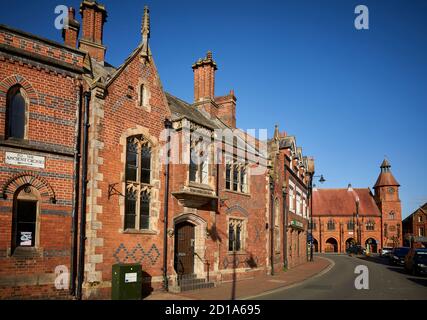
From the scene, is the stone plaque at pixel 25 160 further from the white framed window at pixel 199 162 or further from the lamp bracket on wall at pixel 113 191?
the white framed window at pixel 199 162

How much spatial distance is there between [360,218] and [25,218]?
7266 cm

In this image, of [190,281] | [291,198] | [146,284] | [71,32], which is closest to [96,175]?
[146,284]

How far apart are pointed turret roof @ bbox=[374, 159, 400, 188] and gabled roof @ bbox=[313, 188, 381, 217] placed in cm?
309

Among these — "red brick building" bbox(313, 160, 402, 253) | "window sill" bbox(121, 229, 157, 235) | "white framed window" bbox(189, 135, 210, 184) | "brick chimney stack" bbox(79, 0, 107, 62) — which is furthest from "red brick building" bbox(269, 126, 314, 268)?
"red brick building" bbox(313, 160, 402, 253)

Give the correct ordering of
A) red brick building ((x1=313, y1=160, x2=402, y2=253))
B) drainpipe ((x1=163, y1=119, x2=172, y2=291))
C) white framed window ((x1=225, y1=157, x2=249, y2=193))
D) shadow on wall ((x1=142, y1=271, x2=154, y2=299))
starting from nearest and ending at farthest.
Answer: shadow on wall ((x1=142, y1=271, x2=154, y2=299)), drainpipe ((x1=163, y1=119, x2=172, y2=291)), white framed window ((x1=225, y1=157, x2=249, y2=193)), red brick building ((x1=313, y1=160, x2=402, y2=253))

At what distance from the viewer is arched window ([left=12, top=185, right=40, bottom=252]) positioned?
1150cm

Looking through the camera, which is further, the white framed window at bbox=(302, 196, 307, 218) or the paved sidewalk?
the white framed window at bbox=(302, 196, 307, 218)

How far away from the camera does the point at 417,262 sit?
961 inches

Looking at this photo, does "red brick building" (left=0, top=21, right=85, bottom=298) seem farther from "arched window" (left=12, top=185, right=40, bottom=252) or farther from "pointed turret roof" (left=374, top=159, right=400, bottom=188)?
"pointed turret roof" (left=374, top=159, right=400, bottom=188)

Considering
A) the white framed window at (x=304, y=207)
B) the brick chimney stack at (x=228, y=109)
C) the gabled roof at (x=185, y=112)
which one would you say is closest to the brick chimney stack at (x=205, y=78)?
the gabled roof at (x=185, y=112)

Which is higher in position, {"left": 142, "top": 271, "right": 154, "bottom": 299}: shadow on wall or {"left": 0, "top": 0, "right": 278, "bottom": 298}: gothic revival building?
{"left": 0, "top": 0, "right": 278, "bottom": 298}: gothic revival building

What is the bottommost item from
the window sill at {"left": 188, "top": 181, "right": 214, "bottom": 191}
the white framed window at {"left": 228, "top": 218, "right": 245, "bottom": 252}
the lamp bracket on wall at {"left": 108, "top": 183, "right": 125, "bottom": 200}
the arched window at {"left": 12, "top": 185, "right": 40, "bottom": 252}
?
the white framed window at {"left": 228, "top": 218, "right": 245, "bottom": 252}

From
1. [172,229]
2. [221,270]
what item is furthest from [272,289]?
[172,229]
